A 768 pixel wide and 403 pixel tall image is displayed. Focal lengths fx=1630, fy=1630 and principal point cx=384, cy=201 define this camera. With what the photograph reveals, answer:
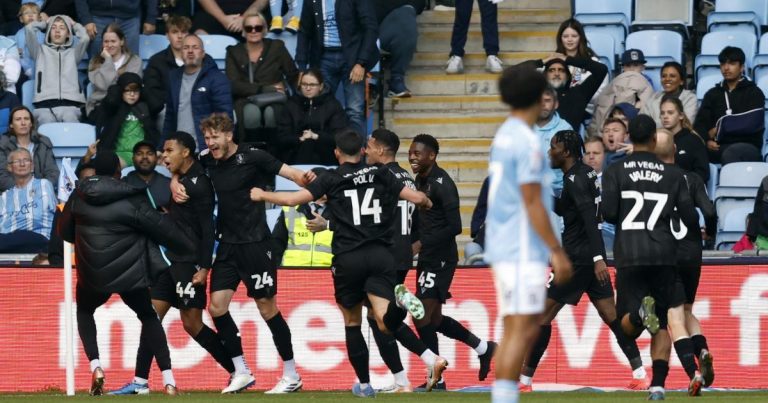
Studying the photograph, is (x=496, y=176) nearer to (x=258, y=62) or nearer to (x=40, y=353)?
(x=40, y=353)

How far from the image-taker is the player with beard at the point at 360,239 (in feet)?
41.7

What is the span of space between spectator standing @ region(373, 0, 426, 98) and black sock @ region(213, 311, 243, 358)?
18.5 ft

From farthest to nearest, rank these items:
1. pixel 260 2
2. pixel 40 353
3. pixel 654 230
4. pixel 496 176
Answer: pixel 260 2 → pixel 40 353 → pixel 654 230 → pixel 496 176

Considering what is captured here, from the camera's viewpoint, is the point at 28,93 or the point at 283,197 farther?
the point at 28,93

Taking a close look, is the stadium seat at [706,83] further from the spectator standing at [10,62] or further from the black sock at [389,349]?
the spectator standing at [10,62]

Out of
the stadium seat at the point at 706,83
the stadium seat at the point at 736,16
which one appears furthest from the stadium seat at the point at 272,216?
the stadium seat at the point at 736,16

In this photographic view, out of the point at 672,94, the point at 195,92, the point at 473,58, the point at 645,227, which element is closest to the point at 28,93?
the point at 195,92

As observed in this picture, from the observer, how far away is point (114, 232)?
13430 millimetres

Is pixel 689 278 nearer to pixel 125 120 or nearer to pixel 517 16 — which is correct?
pixel 125 120

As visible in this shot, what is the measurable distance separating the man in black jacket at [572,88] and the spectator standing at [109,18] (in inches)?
198

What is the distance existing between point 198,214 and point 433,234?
2.05 m

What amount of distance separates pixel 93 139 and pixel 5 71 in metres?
1.60

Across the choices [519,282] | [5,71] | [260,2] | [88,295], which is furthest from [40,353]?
[519,282]

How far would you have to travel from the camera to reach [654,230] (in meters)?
12.1
